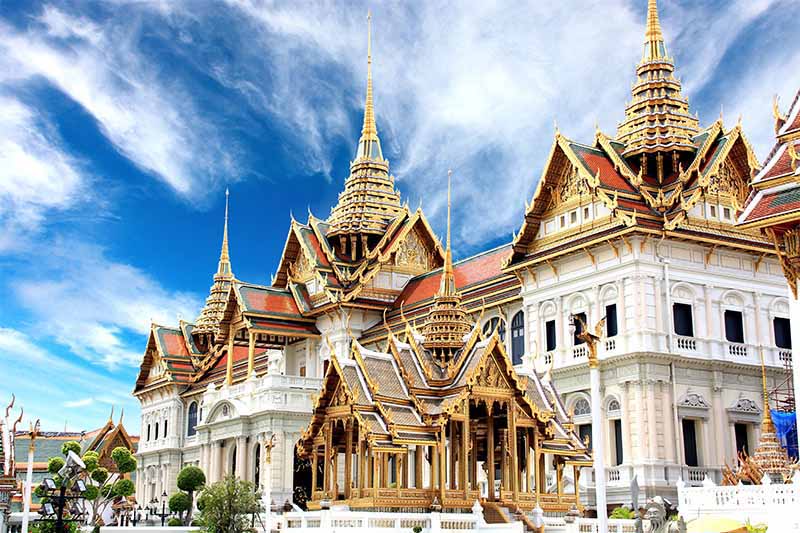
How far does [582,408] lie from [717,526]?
13.9 m

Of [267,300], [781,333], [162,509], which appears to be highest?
[267,300]

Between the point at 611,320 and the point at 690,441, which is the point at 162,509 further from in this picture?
the point at 690,441

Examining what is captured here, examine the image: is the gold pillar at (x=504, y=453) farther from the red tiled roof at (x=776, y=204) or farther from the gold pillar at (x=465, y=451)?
the red tiled roof at (x=776, y=204)

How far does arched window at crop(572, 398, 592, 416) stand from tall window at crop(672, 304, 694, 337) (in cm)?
356

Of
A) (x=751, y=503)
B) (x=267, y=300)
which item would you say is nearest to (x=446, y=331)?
(x=751, y=503)

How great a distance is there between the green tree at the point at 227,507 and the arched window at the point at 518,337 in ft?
39.9

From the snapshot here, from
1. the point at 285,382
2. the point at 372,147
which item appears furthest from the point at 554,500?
the point at 372,147

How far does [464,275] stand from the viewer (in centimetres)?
4344

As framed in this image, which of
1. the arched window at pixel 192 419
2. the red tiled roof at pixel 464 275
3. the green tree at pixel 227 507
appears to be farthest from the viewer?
the arched window at pixel 192 419

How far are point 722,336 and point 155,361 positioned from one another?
4419 centimetres

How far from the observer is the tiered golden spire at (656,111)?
117 ft

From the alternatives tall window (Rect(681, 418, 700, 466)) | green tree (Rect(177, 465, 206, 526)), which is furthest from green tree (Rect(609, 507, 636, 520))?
green tree (Rect(177, 465, 206, 526))

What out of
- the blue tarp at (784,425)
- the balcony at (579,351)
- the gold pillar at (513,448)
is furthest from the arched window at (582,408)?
the gold pillar at (513,448)

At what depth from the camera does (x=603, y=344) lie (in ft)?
107
